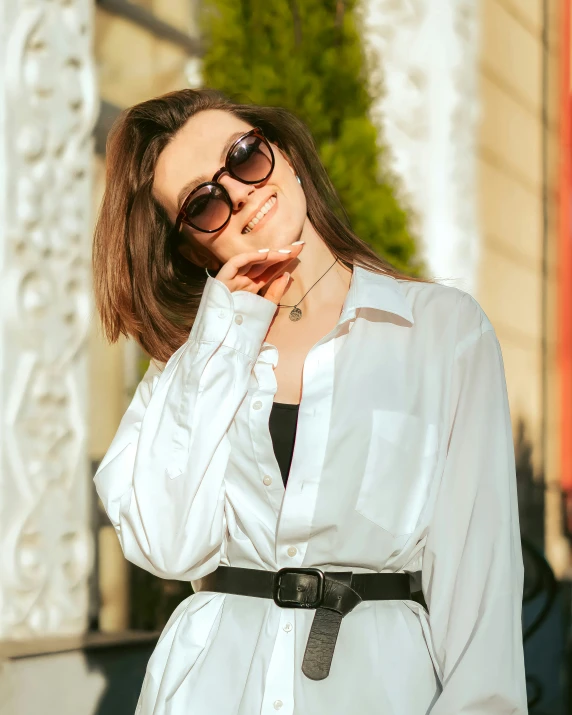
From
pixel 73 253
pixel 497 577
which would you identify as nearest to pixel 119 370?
pixel 73 253

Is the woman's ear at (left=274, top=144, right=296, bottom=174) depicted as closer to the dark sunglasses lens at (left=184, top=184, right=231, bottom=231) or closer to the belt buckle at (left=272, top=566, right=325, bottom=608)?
the dark sunglasses lens at (left=184, top=184, right=231, bottom=231)

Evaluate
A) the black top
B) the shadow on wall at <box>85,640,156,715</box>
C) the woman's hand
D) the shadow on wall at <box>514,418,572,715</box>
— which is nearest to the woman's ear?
the woman's hand

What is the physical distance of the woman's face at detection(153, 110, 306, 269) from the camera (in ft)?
7.36

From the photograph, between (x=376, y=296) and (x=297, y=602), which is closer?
(x=297, y=602)

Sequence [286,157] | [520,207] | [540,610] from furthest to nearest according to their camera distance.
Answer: [520,207] < [540,610] < [286,157]

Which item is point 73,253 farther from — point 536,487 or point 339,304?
point 536,487

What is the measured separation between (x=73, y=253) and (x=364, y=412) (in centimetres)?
213

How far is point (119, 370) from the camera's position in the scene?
4.77 metres

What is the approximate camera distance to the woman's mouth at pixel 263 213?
226 cm

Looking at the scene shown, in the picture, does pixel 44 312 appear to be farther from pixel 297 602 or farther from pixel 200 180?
pixel 297 602

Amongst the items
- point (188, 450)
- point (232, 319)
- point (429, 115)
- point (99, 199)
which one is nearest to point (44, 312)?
point (99, 199)

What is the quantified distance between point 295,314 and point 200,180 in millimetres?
385

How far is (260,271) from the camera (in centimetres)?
229

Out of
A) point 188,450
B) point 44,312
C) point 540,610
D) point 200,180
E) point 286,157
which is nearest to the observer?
point 188,450
